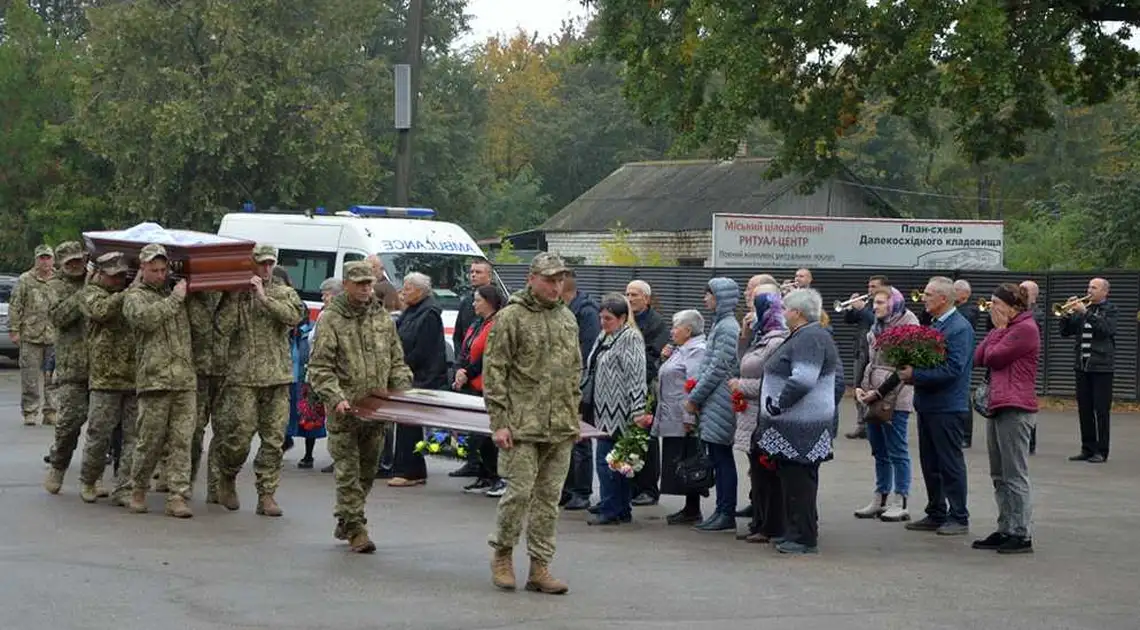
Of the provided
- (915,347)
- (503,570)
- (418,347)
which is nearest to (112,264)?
(418,347)

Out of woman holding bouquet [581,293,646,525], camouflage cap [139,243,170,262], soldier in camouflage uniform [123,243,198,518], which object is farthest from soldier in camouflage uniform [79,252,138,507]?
woman holding bouquet [581,293,646,525]

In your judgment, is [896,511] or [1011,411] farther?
[896,511]

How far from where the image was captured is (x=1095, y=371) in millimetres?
17750

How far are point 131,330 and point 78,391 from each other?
3.50 ft

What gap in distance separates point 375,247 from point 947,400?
12.0 m

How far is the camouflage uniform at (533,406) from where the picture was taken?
946 cm

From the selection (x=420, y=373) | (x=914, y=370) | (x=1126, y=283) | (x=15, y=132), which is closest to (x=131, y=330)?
(x=420, y=373)

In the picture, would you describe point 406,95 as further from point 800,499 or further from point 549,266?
point 549,266

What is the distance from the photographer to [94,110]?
39031mm

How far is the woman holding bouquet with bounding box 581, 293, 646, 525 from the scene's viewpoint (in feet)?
40.8

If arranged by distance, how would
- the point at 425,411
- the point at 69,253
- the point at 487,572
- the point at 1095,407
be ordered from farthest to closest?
the point at 1095,407
the point at 69,253
the point at 425,411
the point at 487,572

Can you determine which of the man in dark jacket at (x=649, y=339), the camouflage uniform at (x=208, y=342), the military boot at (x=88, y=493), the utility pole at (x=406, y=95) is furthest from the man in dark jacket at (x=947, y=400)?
the utility pole at (x=406, y=95)

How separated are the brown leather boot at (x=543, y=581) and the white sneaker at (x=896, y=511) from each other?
13.8 ft

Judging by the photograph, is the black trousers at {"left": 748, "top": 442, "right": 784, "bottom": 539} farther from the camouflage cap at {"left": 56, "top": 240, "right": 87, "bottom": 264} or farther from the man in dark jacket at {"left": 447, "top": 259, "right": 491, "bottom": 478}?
the camouflage cap at {"left": 56, "top": 240, "right": 87, "bottom": 264}
